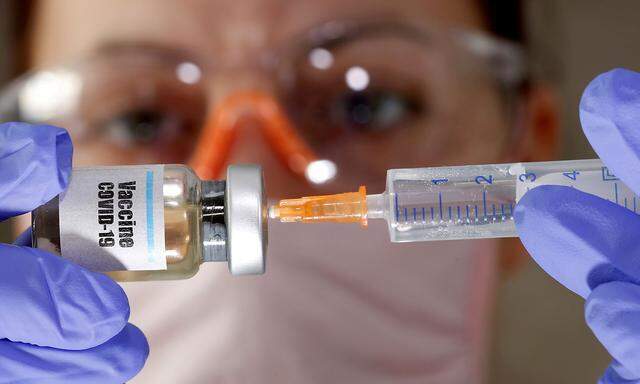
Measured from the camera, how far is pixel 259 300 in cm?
130

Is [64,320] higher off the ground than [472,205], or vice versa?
[472,205]

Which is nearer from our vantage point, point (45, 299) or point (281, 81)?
point (45, 299)

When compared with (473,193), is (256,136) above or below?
above

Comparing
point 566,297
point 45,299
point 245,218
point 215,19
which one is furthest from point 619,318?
point 566,297

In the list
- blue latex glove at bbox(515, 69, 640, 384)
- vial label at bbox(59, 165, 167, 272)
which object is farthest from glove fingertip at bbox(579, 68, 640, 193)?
vial label at bbox(59, 165, 167, 272)

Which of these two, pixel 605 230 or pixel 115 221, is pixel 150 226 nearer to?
pixel 115 221

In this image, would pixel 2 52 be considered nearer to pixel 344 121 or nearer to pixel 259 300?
pixel 344 121

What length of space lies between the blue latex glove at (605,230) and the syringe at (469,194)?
101 mm

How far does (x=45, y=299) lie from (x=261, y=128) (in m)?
0.74

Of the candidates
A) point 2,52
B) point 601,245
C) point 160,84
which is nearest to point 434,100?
point 160,84

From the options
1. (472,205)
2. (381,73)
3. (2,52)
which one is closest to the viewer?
(472,205)

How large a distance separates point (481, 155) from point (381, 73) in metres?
0.32

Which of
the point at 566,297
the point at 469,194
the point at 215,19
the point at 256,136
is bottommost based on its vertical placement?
the point at 566,297

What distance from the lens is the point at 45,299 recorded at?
0.84 metres
